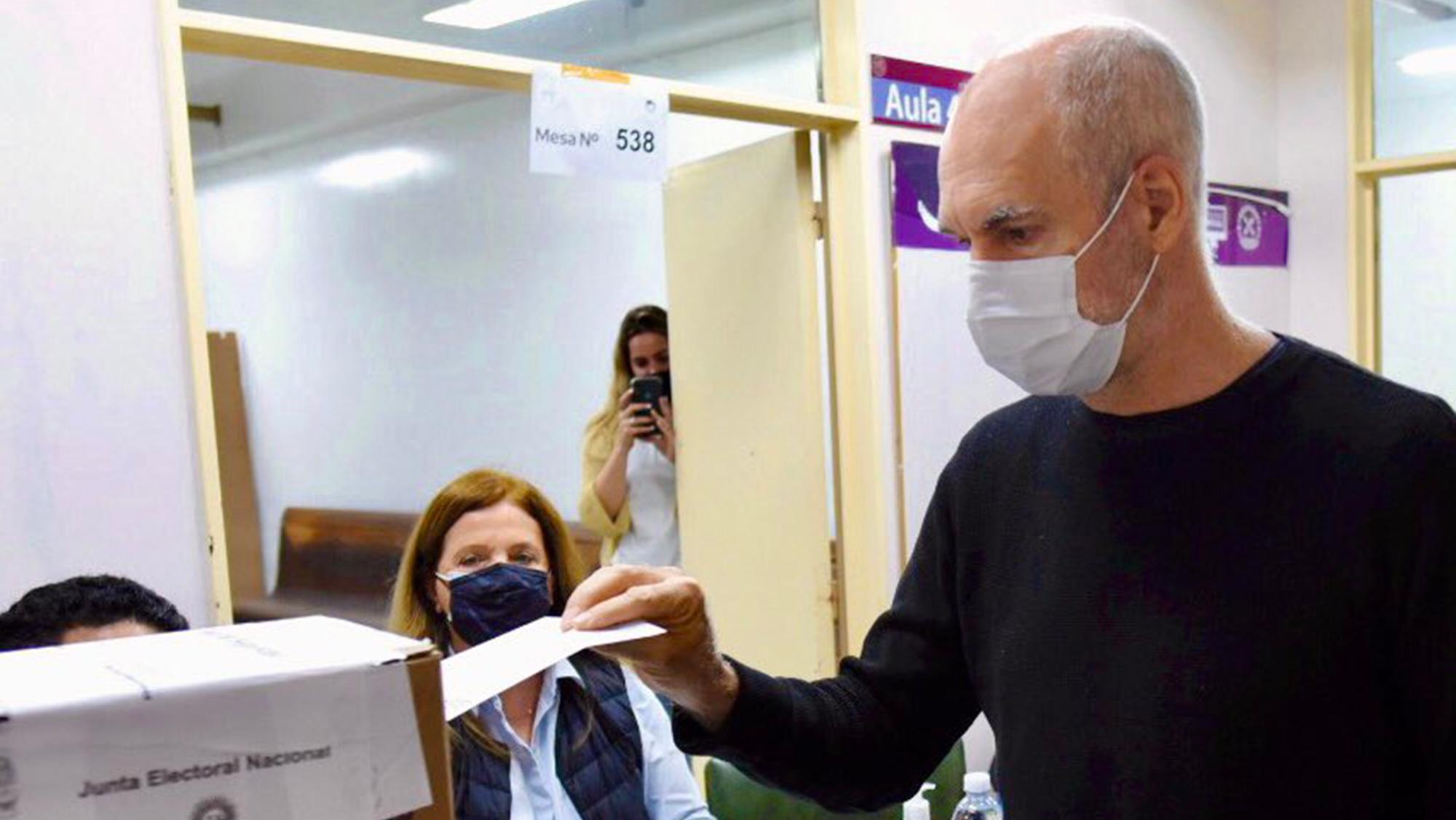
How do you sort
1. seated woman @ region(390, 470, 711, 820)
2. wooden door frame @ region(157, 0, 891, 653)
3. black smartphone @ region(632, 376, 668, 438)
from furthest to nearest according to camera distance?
black smartphone @ region(632, 376, 668, 438), wooden door frame @ region(157, 0, 891, 653), seated woman @ region(390, 470, 711, 820)

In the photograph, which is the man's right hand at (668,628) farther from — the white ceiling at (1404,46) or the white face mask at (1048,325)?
the white ceiling at (1404,46)

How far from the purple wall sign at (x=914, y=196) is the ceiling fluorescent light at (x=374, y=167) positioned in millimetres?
2842

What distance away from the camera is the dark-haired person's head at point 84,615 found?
5.25 feet

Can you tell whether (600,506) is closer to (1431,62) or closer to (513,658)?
(513,658)

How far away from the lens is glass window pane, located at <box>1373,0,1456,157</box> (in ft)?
14.7

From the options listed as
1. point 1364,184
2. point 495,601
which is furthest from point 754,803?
point 1364,184

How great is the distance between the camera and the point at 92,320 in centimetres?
199

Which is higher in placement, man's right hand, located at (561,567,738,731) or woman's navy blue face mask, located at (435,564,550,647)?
man's right hand, located at (561,567,738,731)

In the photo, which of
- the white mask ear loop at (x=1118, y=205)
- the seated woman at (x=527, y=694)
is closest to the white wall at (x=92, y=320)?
the seated woman at (x=527, y=694)

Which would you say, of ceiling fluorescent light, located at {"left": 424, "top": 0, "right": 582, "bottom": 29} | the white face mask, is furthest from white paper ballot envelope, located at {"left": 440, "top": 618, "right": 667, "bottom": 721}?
ceiling fluorescent light, located at {"left": 424, "top": 0, "right": 582, "bottom": 29}

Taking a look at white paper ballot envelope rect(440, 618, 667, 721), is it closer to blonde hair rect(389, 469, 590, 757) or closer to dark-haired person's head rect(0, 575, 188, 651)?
dark-haired person's head rect(0, 575, 188, 651)

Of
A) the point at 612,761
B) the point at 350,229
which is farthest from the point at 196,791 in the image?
the point at 350,229

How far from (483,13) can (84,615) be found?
4.65 feet

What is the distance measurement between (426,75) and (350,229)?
3.69m
